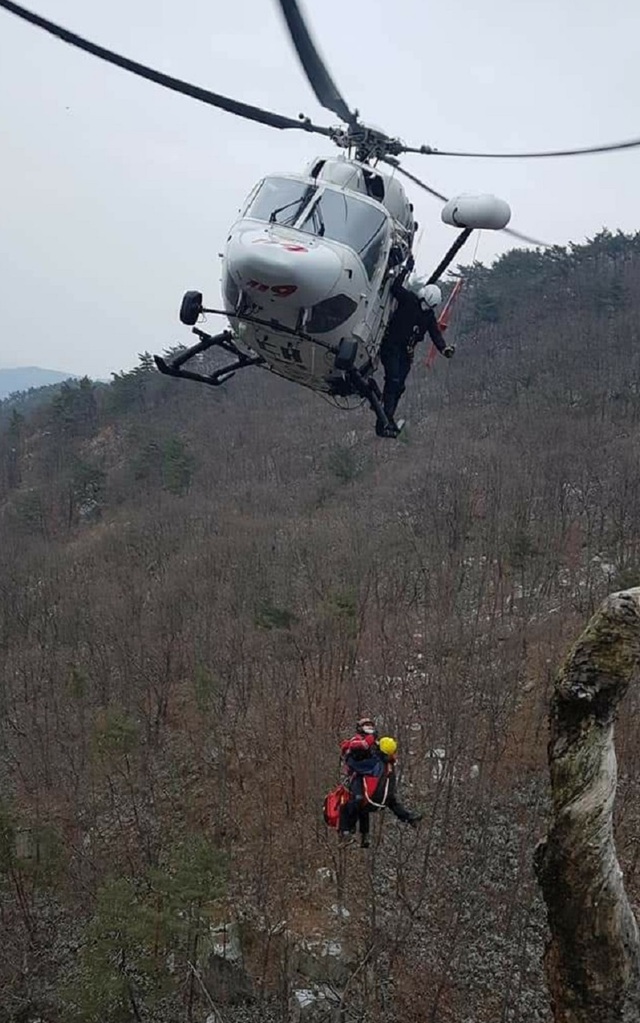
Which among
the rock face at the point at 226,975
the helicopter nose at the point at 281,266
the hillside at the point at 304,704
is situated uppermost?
the helicopter nose at the point at 281,266

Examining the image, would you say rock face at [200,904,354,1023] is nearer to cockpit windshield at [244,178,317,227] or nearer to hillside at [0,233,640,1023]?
hillside at [0,233,640,1023]

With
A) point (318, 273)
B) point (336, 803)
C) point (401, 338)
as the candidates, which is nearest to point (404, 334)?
point (401, 338)

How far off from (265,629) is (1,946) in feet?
29.8

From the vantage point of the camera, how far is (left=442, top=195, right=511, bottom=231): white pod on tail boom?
5922 millimetres

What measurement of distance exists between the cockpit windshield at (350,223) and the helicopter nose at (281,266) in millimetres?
295

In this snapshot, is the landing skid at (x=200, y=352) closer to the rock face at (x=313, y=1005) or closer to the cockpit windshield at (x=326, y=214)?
the cockpit windshield at (x=326, y=214)

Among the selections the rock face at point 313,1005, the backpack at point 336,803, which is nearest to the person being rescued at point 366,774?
the backpack at point 336,803

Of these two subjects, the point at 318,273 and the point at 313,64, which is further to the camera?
the point at 318,273

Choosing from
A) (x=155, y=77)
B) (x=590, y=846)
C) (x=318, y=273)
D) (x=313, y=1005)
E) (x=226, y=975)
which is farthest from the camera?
(x=226, y=975)

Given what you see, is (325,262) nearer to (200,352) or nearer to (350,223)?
(350,223)

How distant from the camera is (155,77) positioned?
12.2 feet

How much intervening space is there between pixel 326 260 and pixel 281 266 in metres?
0.43

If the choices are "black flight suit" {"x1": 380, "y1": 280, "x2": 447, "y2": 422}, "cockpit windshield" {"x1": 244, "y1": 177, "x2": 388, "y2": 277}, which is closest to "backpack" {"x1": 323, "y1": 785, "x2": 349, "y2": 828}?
"black flight suit" {"x1": 380, "y1": 280, "x2": 447, "y2": 422}

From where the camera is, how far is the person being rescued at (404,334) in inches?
272
